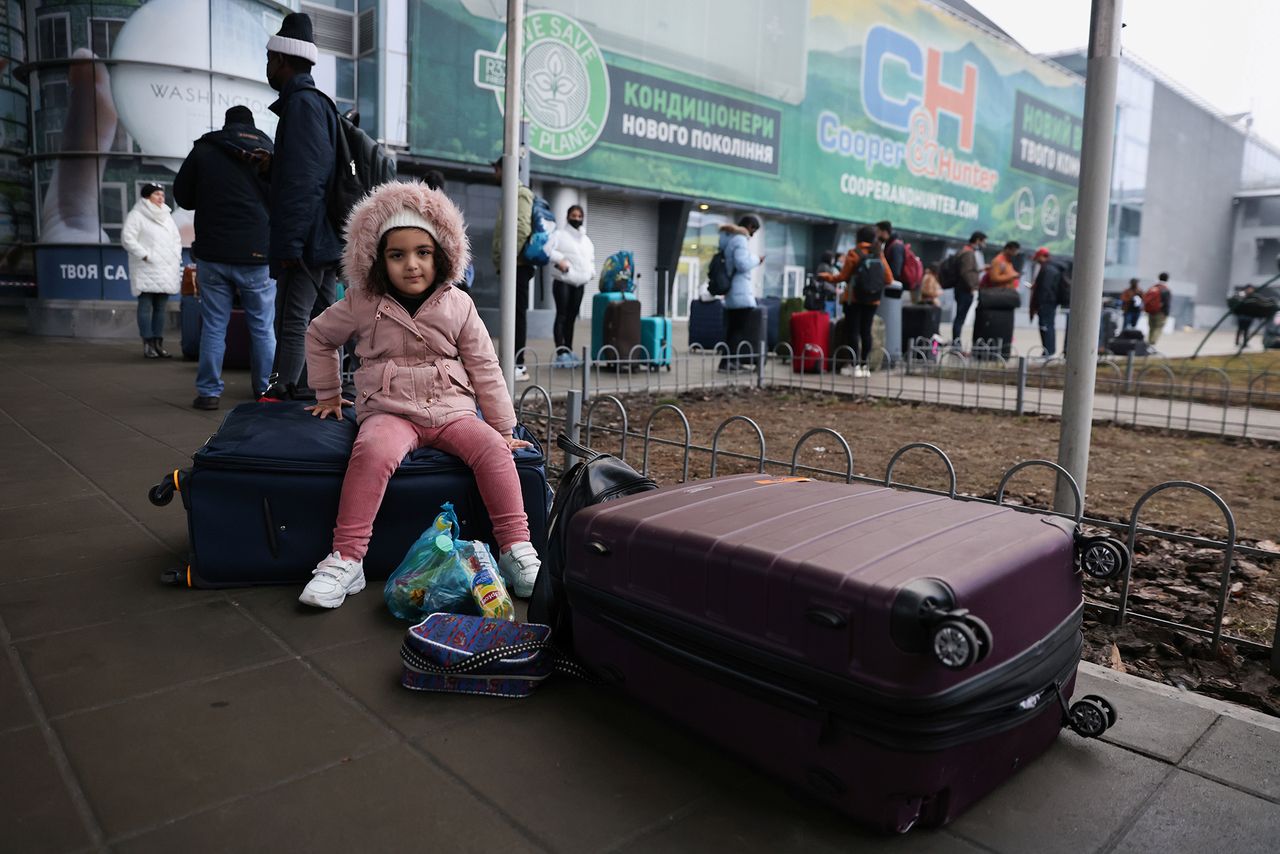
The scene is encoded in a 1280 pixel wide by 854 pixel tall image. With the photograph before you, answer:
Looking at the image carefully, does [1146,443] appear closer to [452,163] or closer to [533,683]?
[533,683]

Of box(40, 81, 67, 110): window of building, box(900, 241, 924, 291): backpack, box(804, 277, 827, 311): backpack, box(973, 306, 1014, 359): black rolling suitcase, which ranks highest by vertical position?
box(40, 81, 67, 110): window of building

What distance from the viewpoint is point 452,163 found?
17406mm

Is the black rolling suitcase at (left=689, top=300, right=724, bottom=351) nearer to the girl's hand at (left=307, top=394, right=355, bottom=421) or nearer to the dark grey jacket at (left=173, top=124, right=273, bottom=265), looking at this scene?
the dark grey jacket at (left=173, top=124, right=273, bottom=265)

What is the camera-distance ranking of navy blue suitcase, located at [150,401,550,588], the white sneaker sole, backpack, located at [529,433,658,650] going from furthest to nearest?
navy blue suitcase, located at [150,401,550,588], the white sneaker sole, backpack, located at [529,433,658,650]

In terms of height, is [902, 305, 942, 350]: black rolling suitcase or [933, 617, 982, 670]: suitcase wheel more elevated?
[902, 305, 942, 350]: black rolling suitcase

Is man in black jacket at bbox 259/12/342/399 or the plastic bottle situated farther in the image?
man in black jacket at bbox 259/12/342/399

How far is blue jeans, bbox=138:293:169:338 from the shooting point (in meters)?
10.2

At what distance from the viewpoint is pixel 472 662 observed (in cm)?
232

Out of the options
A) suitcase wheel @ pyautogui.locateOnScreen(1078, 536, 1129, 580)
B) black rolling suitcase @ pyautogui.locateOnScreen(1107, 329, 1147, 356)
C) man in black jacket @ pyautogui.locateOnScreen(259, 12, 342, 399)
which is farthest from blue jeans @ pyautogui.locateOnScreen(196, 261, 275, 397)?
black rolling suitcase @ pyautogui.locateOnScreen(1107, 329, 1147, 356)

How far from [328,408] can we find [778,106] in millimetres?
22931

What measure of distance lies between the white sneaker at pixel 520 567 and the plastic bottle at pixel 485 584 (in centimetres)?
20

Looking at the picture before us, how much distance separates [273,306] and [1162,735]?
644cm

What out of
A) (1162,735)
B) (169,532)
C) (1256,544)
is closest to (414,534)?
(169,532)

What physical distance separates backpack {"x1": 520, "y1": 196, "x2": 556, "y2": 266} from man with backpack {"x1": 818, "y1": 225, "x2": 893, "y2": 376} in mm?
→ 3962
